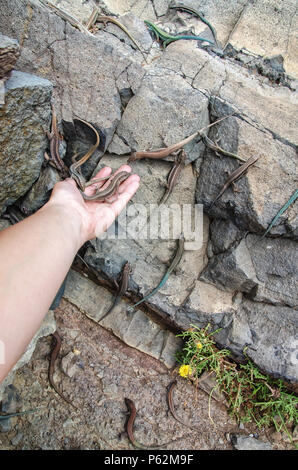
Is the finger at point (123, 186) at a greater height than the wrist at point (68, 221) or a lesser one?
lesser

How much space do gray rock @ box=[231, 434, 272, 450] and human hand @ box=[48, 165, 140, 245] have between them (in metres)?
2.74

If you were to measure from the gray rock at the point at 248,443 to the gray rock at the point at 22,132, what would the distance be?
3.60 metres

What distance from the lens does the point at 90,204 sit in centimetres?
382

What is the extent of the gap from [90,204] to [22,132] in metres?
0.97

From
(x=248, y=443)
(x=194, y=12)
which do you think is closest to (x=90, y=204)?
(x=248, y=443)

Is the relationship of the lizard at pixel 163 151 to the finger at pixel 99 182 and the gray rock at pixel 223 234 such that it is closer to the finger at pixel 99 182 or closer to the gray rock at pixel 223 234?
the finger at pixel 99 182

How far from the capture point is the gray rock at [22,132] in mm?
3494

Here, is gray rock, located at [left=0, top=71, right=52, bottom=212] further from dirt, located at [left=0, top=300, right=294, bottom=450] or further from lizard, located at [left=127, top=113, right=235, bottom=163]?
dirt, located at [left=0, top=300, right=294, bottom=450]

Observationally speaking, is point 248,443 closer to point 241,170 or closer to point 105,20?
point 241,170

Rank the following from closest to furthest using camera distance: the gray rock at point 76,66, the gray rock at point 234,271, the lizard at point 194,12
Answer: the gray rock at point 76,66 < the gray rock at point 234,271 < the lizard at point 194,12

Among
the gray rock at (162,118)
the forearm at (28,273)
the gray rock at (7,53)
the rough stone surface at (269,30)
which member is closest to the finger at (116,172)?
the gray rock at (162,118)

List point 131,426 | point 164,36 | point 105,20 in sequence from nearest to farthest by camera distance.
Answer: point 131,426
point 105,20
point 164,36

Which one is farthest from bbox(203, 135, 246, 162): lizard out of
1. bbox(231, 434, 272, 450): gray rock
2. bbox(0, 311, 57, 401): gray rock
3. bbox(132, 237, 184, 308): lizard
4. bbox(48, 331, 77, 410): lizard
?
bbox(231, 434, 272, 450): gray rock
